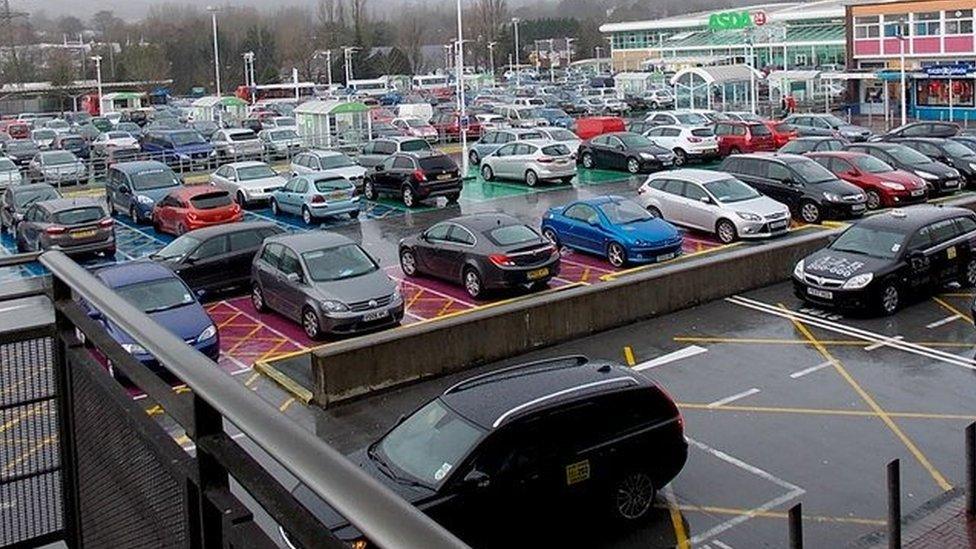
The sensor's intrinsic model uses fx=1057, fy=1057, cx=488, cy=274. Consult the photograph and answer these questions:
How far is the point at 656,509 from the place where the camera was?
32.2 feet

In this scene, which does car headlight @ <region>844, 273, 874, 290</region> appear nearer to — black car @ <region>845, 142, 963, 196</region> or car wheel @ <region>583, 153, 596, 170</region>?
black car @ <region>845, 142, 963, 196</region>

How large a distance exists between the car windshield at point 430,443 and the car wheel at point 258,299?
9.47 metres

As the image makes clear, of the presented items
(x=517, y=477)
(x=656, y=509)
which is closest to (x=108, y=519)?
(x=517, y=477)

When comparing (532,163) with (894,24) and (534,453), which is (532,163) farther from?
(894,24)

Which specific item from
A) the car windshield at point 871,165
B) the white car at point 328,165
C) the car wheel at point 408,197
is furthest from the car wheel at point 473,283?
the white car at point 328,165

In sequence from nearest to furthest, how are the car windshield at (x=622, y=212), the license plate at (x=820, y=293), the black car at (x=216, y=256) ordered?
the license plate at (x=820, y=293) → the black car at (x=216, y=256) → the car windshield at (x=622, y=212)

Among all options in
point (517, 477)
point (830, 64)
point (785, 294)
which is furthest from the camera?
point (830, 64)

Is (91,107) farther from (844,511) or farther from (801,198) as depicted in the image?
(844,511)

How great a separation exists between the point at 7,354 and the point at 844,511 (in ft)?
26.4

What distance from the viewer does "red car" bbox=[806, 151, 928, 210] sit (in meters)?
27.1

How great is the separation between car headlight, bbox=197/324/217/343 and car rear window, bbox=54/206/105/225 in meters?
10.1

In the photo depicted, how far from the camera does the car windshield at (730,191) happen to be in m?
23.7

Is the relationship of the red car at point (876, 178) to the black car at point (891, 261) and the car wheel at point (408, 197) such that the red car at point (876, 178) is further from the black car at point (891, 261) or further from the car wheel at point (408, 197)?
the car wheel at point (408, 197)

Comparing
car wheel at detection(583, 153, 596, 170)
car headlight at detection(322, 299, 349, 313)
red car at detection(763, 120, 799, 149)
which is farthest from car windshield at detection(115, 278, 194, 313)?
red car at detection(763, 120, 799, 149)
